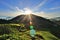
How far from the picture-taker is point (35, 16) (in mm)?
29281

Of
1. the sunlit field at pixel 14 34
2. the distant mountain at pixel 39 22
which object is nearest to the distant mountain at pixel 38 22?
the distant mountain at pixel 39 22

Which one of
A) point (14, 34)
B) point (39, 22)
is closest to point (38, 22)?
point (39, 22)

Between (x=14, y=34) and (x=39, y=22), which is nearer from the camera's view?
(x=14, y=34)

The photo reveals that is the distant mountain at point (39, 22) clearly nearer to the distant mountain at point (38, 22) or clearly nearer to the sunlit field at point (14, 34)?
the distant mountain at point (38, 22)

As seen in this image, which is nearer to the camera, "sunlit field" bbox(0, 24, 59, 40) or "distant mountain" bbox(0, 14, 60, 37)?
"sunlit field" bbox(0, 24, 59, 40)

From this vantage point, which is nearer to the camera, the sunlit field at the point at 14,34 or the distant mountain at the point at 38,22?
Result: the sunlit field at the point at 14,34

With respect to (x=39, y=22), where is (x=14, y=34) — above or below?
below

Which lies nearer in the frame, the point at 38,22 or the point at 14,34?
the point at 14,34

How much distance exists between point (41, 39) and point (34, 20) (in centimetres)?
902

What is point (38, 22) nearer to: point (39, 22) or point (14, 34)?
point (39, 22)

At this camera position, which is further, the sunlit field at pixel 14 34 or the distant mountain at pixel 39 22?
the distant mountain at pixel 39 22

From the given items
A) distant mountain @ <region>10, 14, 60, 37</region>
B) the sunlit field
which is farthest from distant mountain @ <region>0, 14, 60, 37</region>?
the sunlit field

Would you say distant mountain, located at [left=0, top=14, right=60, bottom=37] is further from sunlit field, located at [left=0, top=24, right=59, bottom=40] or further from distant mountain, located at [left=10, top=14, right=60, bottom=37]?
sunlit field, located at [left=0, top=24, right=59, bottom=40]

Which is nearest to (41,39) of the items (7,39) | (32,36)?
(32,36)
